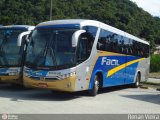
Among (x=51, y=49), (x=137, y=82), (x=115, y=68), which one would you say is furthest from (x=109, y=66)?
(x=137, y=82)

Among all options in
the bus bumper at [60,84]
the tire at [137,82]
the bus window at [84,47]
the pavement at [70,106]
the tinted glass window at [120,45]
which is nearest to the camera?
the pavement at [70,106]

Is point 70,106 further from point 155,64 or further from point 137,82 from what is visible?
point 155,64

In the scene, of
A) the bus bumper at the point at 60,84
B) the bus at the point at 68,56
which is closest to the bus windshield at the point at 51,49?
the bus at the point at 68,56

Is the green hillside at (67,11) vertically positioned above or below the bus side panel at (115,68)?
above

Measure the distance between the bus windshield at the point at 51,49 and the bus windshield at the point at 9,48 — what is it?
1.66m

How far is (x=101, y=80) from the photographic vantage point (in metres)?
16.6

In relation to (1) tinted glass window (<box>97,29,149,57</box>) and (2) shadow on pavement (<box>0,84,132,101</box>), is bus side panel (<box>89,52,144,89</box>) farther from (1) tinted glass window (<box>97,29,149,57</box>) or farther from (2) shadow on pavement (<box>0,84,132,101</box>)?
(2) shadow on pavement (<box>0,84,132,101</box>)

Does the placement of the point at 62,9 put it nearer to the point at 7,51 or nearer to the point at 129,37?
the point at 129,37

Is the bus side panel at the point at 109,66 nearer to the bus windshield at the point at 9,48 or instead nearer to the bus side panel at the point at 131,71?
the bus side panel at the point at 131,71

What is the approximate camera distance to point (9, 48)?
54.2ft

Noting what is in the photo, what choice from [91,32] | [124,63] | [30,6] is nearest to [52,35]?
[91,32]

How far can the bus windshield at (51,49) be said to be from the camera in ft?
45.4

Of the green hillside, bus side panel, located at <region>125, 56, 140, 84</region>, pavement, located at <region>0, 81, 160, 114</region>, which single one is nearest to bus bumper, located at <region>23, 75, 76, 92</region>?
pavement, located at <region>0, 81, 160, 114</region>

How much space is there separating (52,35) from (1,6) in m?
31.8
